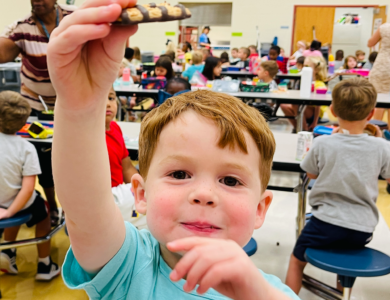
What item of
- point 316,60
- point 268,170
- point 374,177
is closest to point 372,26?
point 316,60

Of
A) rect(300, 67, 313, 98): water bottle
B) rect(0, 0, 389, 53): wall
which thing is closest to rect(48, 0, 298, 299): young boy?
rect(300, 67, 313, 98): water bottle

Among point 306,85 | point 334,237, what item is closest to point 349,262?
point 334,237

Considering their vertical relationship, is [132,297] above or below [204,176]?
below

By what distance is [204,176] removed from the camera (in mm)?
741

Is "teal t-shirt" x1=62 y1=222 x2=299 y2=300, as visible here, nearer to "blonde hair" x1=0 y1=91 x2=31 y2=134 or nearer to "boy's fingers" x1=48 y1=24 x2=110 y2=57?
"boy's fingers" x1=48 y1=24 x2=110 y2=57

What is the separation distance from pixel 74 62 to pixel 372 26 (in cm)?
1575

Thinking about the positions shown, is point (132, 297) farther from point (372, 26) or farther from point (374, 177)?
point (372, 26)

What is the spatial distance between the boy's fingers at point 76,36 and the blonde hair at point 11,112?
2.01 m

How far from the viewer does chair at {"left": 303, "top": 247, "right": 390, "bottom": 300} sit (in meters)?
1.78

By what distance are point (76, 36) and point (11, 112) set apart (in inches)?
80.6

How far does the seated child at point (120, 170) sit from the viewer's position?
6.97 ft

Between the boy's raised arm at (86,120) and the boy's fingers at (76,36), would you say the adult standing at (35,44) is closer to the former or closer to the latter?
the boy's raised arm at (86,120)

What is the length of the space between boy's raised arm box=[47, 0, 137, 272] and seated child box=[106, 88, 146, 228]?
1.38 meters

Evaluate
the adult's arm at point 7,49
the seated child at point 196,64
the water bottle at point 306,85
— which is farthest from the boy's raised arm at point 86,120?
the seated child at point 196,64
